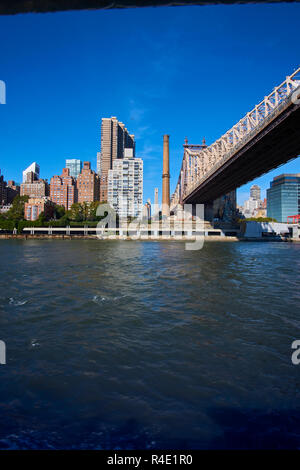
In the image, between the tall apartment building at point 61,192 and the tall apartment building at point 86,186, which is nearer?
the tall apartment building at point 86,186

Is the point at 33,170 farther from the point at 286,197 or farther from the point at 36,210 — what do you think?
the point at 286,197

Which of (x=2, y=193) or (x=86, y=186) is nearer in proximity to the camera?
(x=86, y=186)

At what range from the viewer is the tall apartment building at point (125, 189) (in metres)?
114

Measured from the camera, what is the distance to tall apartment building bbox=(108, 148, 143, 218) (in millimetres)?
114000

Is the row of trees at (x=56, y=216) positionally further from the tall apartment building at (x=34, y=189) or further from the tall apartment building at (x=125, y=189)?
the tall apartment building at (x=34, y=189)

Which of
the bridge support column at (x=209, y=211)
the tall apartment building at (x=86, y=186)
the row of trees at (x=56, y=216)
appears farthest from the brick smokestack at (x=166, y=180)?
the tall apartment building at (x=86, y=186)

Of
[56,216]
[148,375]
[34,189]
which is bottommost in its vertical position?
[148,375]

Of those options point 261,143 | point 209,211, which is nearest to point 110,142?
point 209,211

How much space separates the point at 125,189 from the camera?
376 ft

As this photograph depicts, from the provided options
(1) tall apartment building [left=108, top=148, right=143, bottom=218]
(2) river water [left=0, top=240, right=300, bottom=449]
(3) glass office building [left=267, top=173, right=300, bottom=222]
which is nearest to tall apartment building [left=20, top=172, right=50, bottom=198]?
(1) tall apartment building [left=108, top=148, right=143, bottom=218]

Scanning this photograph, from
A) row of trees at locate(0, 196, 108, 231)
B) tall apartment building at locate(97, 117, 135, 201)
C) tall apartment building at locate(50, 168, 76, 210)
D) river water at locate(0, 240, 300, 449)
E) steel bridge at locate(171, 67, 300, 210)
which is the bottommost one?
river water at locate(0, 240, 300, 449)

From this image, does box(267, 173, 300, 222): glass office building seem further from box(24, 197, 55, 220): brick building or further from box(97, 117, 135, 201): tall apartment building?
box(24, 197, 55, 220): brick building

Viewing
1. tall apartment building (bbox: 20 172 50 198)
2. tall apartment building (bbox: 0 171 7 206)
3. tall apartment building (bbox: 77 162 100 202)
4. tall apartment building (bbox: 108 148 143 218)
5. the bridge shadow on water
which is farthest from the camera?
tall apartment building (bbox: 0 171 7 206)
